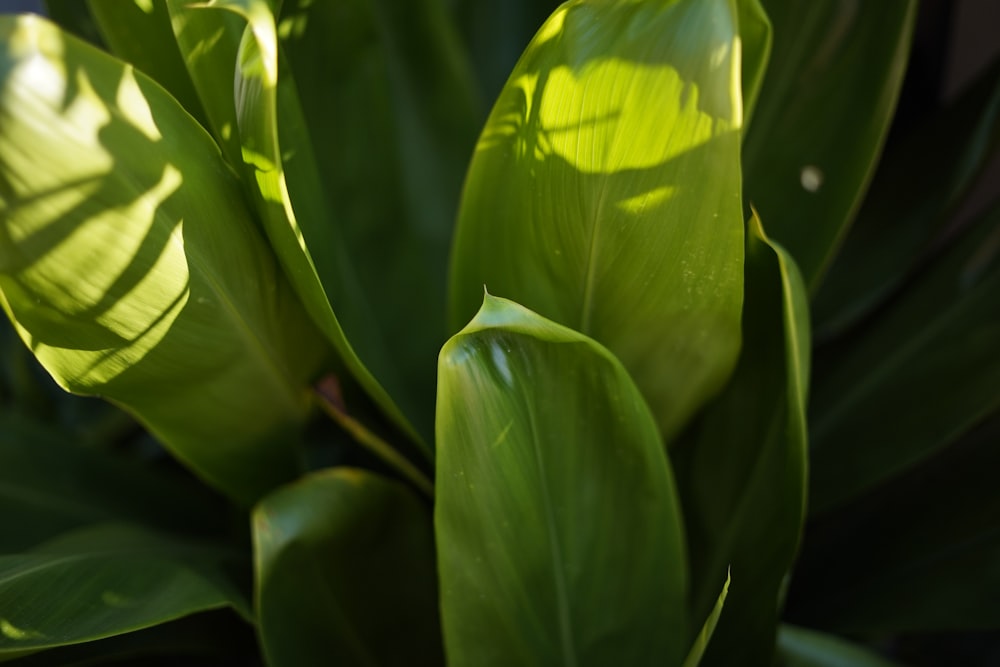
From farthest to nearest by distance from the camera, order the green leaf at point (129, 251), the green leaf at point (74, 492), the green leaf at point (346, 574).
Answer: the green leaf at point (74, 492)
the green leaf at point (346, 574)
the green leaf at point (129, 251)

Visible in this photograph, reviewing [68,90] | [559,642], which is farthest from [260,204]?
[559,642]

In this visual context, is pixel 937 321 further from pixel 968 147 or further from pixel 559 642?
pixel 559 642

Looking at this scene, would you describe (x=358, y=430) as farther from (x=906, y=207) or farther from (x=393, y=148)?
(x=906, y=207)

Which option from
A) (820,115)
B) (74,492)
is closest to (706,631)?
(820,115)

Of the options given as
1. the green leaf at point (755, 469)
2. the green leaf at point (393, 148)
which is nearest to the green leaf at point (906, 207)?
the green leaf at point (755, 469)

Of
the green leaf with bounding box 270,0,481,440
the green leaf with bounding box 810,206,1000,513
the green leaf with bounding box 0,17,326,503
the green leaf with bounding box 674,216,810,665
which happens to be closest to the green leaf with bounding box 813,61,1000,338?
the green leaf with bounding box 810,206,1000,513

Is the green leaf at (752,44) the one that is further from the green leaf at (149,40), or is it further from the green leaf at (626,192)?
the green leaf at (149,40)
